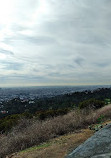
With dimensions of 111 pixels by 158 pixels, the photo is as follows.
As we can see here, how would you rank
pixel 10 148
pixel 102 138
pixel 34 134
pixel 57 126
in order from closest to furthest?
pixel 102 138
pixel 10 148
pixel 34 134
pixel 57 126

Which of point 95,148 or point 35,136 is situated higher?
point 95,148

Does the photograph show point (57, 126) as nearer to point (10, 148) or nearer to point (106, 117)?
point (10, 148)

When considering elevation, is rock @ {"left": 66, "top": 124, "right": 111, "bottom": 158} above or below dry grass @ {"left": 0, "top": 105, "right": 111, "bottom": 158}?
above

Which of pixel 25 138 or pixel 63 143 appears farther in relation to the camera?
pixel 25 138

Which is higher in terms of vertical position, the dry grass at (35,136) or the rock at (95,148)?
the rock at (95,148)

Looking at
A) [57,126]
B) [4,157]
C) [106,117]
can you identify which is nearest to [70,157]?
[4,157]

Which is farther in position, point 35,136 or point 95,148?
point 35,136

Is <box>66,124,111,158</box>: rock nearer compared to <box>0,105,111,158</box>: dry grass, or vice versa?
<box>66,124,111,158</box>: rock

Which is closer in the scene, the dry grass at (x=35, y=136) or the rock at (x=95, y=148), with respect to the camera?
the rock at (x=95, y=148)

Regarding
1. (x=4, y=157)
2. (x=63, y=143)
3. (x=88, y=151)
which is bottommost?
(x=4, y=157)

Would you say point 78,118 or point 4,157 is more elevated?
point 78,118

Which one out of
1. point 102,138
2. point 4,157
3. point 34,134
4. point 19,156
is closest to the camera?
point 102,138
